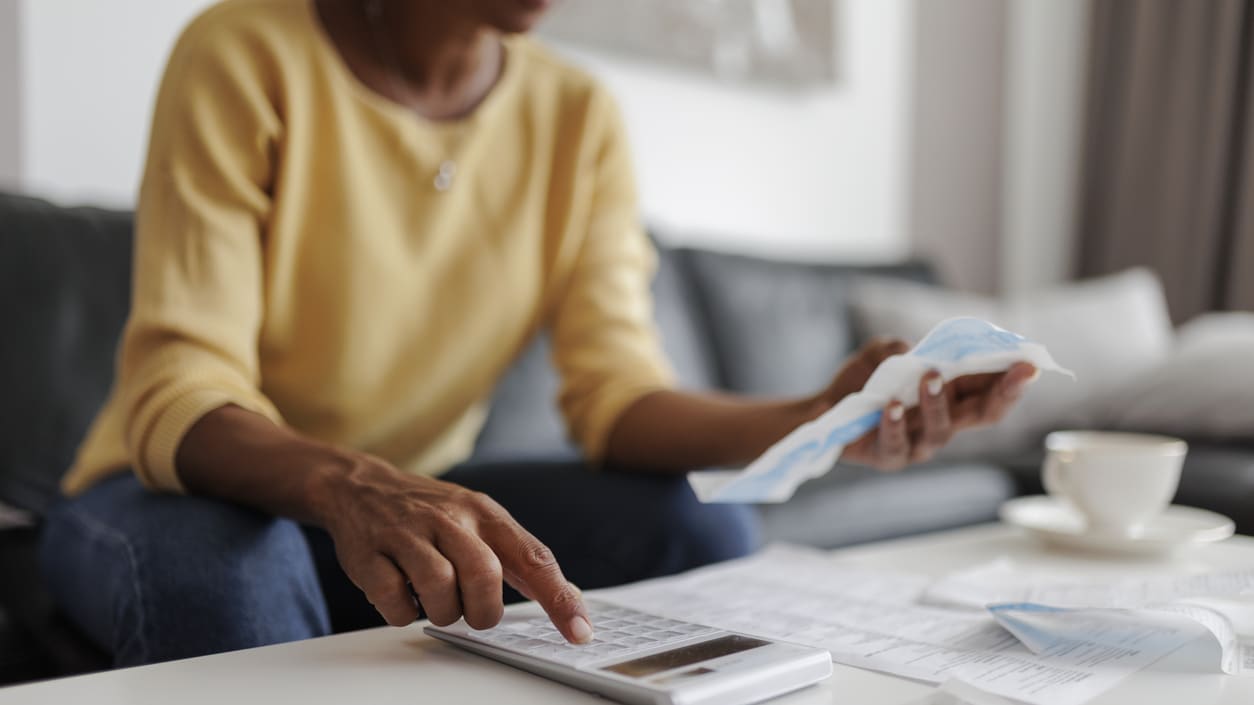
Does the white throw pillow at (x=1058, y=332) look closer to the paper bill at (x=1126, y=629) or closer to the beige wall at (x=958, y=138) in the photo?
the beige wall at (x=958, y=138)

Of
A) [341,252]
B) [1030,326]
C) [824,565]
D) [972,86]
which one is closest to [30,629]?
[341,252]

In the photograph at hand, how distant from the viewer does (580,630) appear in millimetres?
539

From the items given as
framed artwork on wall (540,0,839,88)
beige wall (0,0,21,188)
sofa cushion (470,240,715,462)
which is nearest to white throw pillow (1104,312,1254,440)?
sofa cushion (470,240,715,462)

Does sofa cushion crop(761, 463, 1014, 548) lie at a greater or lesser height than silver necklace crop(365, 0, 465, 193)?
lesser

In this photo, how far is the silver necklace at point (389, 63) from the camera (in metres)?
1.09

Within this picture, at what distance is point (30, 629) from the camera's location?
1082 millimetres

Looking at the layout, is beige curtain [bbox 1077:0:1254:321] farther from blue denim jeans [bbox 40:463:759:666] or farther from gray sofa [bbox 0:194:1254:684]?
blue denim jeans [bbox 40:463:759:666]

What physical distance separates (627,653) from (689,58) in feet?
6.75

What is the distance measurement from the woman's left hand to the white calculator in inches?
11.4

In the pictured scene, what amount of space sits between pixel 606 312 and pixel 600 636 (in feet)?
2.08

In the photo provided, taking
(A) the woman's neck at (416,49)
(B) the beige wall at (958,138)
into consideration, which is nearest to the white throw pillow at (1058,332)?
(B) the beige wall at (958,138)

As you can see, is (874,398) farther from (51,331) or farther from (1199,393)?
(1199,393)

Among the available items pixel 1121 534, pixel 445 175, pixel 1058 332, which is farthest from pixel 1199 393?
pixel 445 175

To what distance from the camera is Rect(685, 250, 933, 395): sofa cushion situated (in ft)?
7.05
